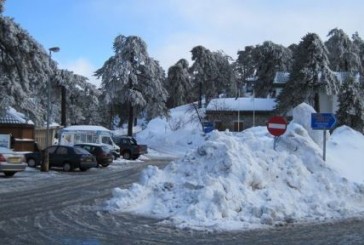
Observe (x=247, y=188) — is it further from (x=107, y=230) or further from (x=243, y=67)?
(x=243, y=67)

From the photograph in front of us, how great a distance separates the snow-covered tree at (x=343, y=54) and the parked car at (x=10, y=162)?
198 ft

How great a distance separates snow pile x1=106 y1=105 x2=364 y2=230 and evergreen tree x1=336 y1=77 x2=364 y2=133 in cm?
3574

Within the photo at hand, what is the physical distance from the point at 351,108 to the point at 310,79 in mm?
6227

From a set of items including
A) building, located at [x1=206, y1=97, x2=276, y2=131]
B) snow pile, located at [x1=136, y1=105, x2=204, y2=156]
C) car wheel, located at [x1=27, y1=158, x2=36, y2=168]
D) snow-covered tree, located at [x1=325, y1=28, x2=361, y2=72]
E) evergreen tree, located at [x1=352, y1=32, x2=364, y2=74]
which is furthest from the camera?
evergreen tree, located at [x1=352, y1=32, x2=364, y2=74]

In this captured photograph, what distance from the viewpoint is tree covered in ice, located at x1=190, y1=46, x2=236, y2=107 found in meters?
92.3

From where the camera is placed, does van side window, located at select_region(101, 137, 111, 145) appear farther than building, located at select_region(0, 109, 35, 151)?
Yes

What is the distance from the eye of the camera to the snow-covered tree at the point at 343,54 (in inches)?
3105

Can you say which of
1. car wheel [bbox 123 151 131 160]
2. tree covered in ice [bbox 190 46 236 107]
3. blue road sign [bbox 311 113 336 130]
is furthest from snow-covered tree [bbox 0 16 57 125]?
tree covered in ice [bbox 190 46 236 107]

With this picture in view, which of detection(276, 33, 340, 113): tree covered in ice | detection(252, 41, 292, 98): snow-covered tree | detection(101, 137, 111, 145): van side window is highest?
detection(252, 41, 292, 98): snow-covered tree

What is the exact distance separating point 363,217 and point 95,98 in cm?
5561

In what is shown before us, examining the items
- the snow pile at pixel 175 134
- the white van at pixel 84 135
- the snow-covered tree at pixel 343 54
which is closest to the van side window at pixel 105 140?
the white van at pixel 84 135

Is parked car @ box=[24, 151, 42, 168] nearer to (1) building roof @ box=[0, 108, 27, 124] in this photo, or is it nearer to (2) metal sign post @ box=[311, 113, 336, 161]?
(1) building roof @ box=[0, 108, 27, 124]

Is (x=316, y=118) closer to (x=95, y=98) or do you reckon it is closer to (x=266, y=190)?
(x=266, y=190)

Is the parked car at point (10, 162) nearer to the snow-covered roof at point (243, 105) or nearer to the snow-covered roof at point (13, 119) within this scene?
the snow-covered roof at point (13, 119)
